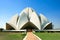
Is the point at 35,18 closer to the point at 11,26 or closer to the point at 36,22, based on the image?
the point at 36,22

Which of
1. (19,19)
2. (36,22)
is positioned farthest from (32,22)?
(19,19)

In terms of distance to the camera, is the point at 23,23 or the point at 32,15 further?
the point at 32,15

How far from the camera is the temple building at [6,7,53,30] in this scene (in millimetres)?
33000

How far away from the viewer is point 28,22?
108 feet

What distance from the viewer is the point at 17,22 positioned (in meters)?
35.5

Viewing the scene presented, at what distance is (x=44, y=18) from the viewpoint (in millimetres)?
36125

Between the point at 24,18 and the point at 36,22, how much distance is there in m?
2.79

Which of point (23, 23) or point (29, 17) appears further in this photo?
point (29, 17)

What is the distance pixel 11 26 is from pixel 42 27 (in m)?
7.02

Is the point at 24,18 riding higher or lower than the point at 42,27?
higher

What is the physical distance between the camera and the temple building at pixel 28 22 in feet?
108

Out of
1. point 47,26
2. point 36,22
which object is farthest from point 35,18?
point 47,26

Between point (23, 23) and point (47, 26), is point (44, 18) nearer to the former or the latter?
point (47, 26)

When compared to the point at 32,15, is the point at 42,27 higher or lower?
lower
